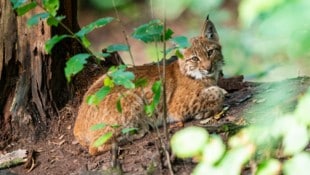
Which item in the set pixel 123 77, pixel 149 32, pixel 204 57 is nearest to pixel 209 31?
pixel 204 57

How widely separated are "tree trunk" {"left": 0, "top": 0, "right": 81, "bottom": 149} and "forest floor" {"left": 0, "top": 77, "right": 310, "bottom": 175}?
0.11m

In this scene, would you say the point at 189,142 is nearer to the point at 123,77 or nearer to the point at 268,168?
the point at 268,168

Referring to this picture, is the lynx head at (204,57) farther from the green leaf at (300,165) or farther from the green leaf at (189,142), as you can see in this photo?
the green leaf at (300,165)

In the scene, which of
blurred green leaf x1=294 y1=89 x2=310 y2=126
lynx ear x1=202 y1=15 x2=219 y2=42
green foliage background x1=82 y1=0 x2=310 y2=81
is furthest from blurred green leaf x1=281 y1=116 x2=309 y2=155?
lynx ear x1=202 y1=15 x2=219 y2=42

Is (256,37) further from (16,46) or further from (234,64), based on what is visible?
(16,46)

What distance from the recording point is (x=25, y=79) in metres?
5.10

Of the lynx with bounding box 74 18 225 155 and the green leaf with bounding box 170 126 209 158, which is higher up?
the lynx with bounding box 74 18 225 155

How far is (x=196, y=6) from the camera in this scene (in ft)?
4.66

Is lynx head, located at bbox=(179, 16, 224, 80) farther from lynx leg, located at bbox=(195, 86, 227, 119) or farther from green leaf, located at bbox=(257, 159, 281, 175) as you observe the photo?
green leaf, located at bbox=(257, 159, 281, 175)

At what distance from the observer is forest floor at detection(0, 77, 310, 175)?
→ 13.6ft

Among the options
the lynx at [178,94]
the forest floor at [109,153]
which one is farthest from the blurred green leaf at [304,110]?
the lynx at [178,94]

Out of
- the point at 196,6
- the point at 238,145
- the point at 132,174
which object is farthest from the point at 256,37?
the point at 132,174

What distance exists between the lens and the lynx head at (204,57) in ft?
16.8

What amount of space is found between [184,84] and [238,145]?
3.60 metres
